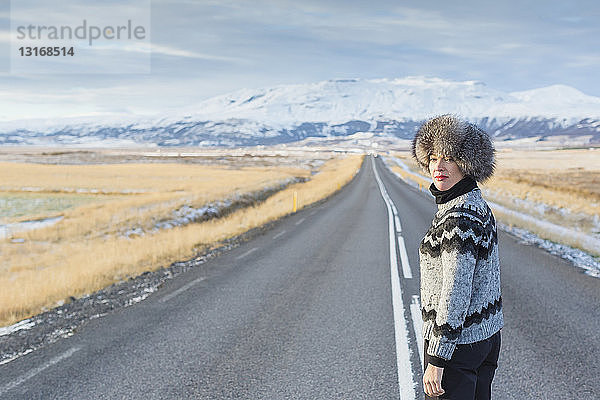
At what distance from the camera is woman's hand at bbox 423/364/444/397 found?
8.25 ft

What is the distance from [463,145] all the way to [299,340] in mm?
3916

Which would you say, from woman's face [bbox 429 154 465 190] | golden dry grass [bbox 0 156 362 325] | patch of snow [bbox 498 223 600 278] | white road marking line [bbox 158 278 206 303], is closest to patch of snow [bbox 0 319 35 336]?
golden dry grass [bbox 0 156 362 325]

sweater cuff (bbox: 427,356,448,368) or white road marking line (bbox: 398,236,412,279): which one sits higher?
sweater cuff (bbox: 427,356,448,368)

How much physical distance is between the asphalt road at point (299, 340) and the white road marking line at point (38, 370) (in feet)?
0.07

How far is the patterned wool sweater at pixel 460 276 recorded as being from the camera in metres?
2.37

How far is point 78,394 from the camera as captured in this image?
4.47 m

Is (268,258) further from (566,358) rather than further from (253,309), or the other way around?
(566,358)

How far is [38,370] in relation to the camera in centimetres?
500

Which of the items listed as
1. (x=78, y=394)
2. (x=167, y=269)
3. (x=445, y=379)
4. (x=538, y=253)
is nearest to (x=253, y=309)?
(x=78, y=394)

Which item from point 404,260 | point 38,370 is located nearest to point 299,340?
point 38,370

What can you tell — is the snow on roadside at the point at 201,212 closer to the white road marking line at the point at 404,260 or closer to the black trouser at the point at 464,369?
the white road marking line at the point at 404,260

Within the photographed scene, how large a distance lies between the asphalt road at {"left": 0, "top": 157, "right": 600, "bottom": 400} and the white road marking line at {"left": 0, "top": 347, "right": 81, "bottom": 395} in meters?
0.02

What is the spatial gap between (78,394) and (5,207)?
28424 mm

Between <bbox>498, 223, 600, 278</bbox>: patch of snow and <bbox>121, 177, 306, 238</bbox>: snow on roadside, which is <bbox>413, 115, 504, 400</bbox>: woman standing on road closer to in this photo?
<bbox>498, 223, 600, 278</bbox>: patch of snow
